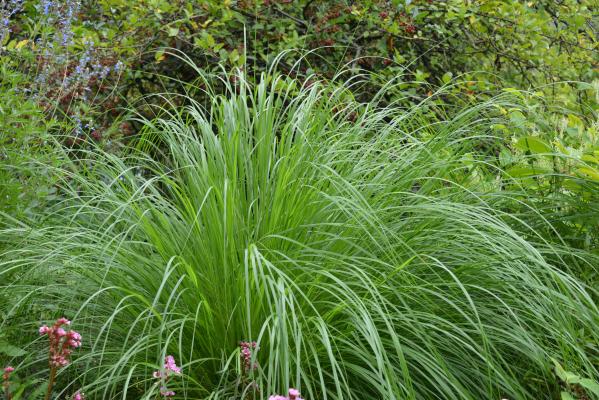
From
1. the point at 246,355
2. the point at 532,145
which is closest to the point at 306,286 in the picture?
the point at 246,355

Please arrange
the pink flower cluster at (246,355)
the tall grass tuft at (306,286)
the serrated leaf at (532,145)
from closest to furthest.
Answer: the pink flower cluster at (246,355)
the tall grass tuft at (306,286)
the serrated leaf at (532,145)

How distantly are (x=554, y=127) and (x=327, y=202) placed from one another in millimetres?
1327

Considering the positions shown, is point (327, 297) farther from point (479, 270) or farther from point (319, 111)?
point (319, 111)

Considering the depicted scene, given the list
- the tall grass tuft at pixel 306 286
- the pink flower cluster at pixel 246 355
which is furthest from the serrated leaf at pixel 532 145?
the pink flower cluster at pixel 246 355

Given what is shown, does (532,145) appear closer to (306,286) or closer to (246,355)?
(306,286)

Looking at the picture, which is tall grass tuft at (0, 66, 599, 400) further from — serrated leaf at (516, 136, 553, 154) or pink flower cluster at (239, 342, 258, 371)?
serrated leaf at (516, 136, 553, 154)

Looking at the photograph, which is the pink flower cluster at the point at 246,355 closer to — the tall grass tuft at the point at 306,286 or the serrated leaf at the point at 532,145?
the tall grass tuft at the point at 306,286

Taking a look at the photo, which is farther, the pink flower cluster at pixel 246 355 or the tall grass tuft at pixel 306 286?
the tall grass tuft at pixel 306 286

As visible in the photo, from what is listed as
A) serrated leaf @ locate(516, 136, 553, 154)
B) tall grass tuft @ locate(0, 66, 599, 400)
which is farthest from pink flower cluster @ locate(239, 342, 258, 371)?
serrated leaf @ locate(516, 136, 553, 154)

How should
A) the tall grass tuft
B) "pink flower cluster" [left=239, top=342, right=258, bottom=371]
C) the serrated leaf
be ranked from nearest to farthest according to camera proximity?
"pink flower cluster" [left=239, top=342, right=258, bottom=371] → the tall grass tuft → the serrated leaf

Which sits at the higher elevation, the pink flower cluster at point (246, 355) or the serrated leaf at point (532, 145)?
the serrated leaf at point (532, 145)

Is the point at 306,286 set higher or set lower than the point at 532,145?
lower

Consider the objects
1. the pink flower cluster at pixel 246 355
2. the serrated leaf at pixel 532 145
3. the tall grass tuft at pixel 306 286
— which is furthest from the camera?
the serrated leaf at pixel 532 145

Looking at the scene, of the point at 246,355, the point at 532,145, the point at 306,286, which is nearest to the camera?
the point at 246,355
